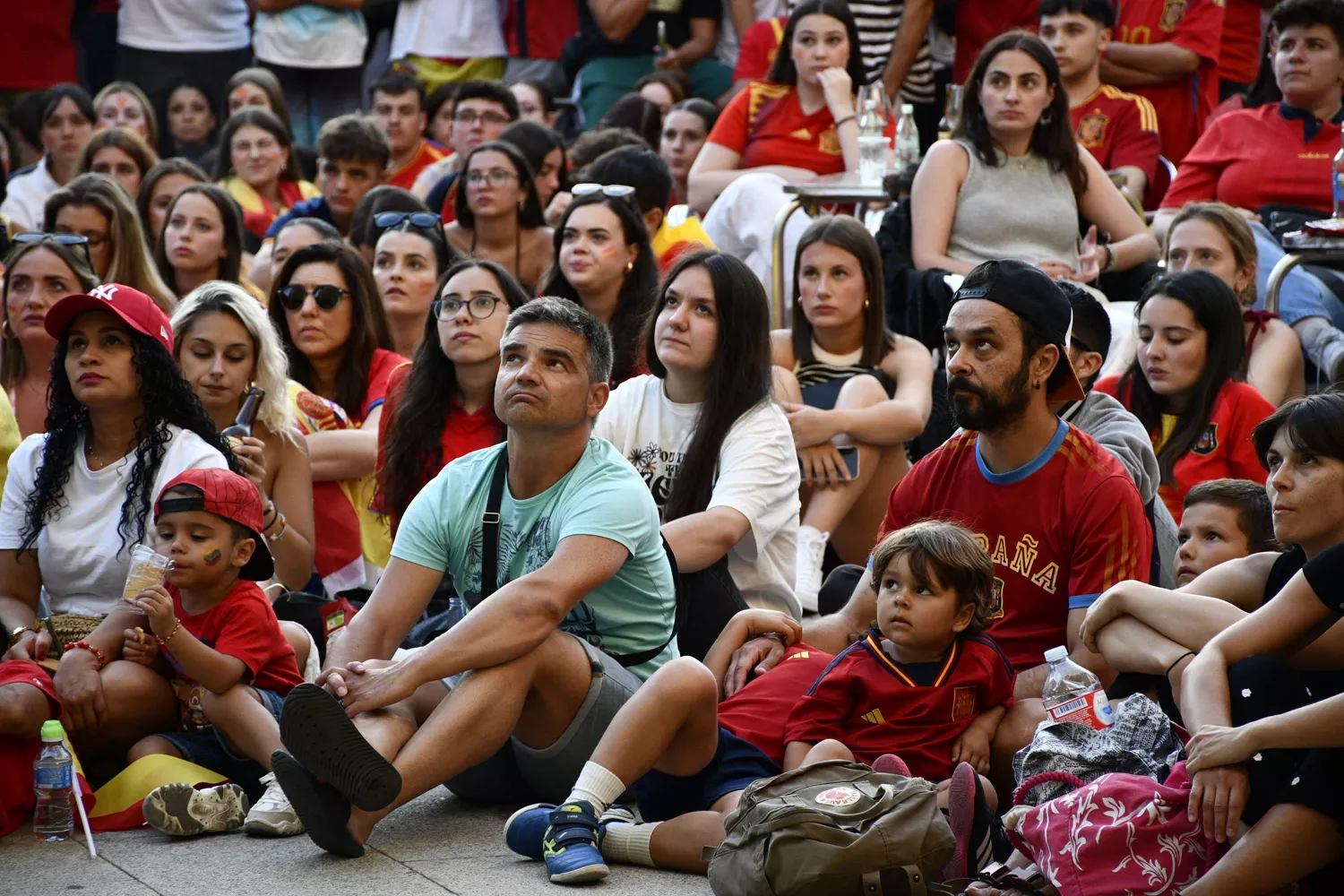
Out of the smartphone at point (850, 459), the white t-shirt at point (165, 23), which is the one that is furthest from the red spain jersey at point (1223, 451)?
the white t-shirt at point (165, 23)

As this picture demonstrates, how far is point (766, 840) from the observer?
3.27 meters

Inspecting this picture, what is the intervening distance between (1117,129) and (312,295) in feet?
12.5

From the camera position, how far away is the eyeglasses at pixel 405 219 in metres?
6.68

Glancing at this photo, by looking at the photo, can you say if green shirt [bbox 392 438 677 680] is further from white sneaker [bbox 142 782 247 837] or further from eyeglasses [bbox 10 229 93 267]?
eyeglasses [bbox 10 229 93 267]

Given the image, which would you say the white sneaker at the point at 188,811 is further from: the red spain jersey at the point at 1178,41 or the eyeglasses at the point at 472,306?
the red spain jersey at the point at 1178,41

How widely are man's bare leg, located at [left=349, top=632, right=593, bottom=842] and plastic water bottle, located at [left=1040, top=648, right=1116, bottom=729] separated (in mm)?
1042

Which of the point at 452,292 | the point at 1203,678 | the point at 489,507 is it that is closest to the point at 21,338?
the point at 452,292

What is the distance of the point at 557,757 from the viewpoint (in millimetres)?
3912

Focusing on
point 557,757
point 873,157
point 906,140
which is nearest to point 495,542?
point 557,757

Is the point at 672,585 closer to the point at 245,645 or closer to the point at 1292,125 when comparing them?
the point at 245,645

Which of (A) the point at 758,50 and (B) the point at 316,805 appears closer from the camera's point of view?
(B) the point at 316,805

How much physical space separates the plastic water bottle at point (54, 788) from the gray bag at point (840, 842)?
160 cm

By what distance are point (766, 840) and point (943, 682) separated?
709 mm

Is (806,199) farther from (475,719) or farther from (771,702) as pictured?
(475,719)
